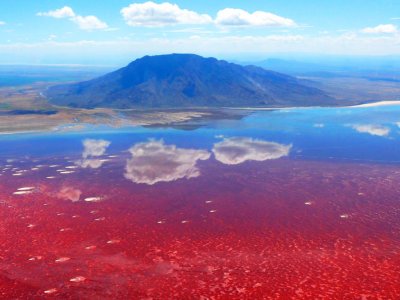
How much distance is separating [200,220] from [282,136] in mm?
41885

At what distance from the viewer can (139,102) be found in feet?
383

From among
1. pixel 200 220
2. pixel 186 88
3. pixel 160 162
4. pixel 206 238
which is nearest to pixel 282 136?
pixel 160 162

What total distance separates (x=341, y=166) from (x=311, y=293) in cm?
3094

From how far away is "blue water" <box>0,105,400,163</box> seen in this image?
198 feet

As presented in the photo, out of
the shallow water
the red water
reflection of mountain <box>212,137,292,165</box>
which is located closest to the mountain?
reflection of mountain <box>212,137,292,165</box>

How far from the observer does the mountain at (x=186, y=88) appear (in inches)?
4692

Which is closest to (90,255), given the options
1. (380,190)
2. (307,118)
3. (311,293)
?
(311,293)

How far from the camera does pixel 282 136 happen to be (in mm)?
73438

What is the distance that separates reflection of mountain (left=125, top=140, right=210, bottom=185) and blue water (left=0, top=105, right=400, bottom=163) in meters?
3.21

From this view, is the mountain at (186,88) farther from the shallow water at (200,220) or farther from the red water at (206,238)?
the red water at (206,238)

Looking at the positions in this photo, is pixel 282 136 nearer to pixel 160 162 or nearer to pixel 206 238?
pixel 160 162

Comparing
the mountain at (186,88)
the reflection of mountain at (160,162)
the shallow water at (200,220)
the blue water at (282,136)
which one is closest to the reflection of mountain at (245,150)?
the shallow water at (200,220)

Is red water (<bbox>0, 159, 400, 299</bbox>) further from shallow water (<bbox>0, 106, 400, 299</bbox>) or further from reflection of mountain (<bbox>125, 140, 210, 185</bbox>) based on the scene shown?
reflection of mountain (<bbox>125, 140, 210, 185</bbox>)

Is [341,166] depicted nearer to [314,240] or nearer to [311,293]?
[314,240]
